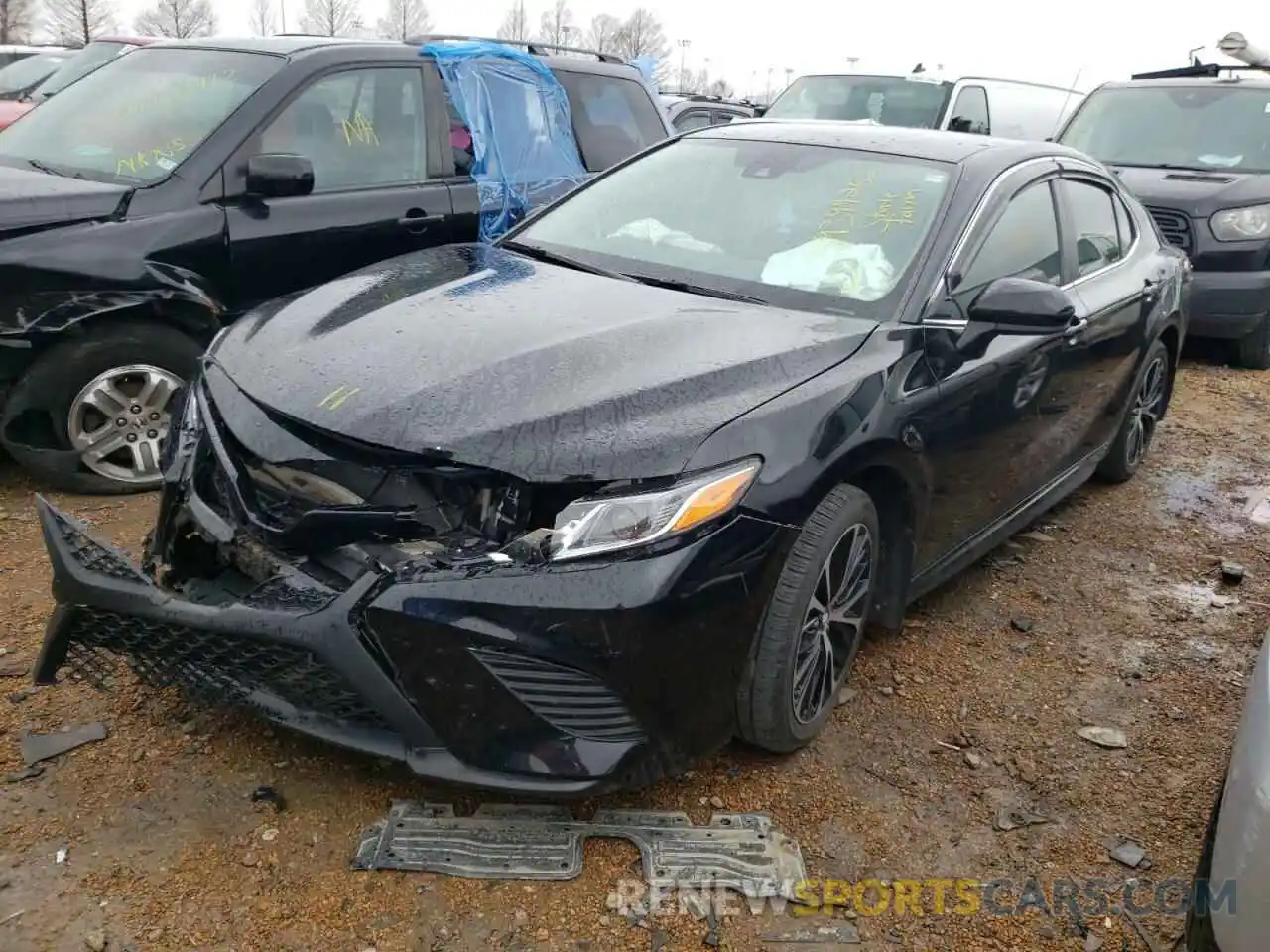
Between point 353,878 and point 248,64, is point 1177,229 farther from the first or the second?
point 353,878

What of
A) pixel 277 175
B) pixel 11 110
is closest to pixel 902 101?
pixel 277 175

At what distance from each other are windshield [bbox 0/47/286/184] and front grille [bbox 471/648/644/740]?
10.1ft

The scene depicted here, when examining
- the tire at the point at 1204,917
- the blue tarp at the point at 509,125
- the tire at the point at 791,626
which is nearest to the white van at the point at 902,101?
the blue tarp at the point at 509,125

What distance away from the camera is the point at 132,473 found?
4.29 m

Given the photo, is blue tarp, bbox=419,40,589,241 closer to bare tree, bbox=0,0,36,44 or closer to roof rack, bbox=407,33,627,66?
roof rack, bbox=407,33,627,66

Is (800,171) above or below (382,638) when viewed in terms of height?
above

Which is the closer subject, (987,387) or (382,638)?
(382,638)

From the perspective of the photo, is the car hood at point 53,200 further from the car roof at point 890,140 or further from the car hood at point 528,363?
the car roof at point 890,140

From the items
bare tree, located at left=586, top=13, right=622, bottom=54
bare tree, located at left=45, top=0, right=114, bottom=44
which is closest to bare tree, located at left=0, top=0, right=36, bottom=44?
bare tree, located at left=45, top=0, right=114, bottom=44

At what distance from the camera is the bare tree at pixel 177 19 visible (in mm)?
40219

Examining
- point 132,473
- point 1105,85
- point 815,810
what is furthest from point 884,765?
point 1105,85

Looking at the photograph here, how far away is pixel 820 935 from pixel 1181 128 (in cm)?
804

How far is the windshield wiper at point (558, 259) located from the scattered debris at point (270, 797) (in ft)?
5.93

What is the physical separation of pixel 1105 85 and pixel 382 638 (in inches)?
350
